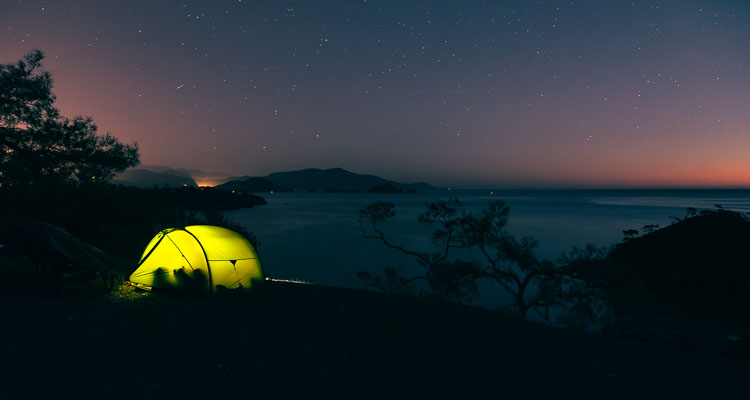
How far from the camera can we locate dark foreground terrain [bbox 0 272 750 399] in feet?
15.4

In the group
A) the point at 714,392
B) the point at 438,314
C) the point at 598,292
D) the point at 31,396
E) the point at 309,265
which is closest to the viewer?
the point at 31,396

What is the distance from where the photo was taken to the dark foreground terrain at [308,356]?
15.4 feet

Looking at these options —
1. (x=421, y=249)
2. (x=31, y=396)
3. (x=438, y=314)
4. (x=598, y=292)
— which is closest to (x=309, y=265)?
(x=421, y=249)

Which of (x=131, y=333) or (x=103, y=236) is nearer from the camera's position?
(x=131, y=333)

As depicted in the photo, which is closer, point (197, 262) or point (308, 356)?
point (308, 356)

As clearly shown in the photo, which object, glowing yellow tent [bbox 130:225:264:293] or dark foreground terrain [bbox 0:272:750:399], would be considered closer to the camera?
dark foreground terrain [bbox 0:272:750:399]

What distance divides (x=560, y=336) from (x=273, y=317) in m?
6.01

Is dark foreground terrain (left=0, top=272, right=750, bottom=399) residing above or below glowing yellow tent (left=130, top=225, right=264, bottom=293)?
below

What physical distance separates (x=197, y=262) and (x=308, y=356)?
4.67 m

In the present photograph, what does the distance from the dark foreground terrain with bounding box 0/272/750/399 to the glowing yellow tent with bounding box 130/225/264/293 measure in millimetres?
519

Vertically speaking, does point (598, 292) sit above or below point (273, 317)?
below

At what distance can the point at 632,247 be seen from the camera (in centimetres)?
2584

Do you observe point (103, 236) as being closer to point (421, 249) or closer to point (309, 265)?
point (309, 265)

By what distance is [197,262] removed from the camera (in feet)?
29.5
